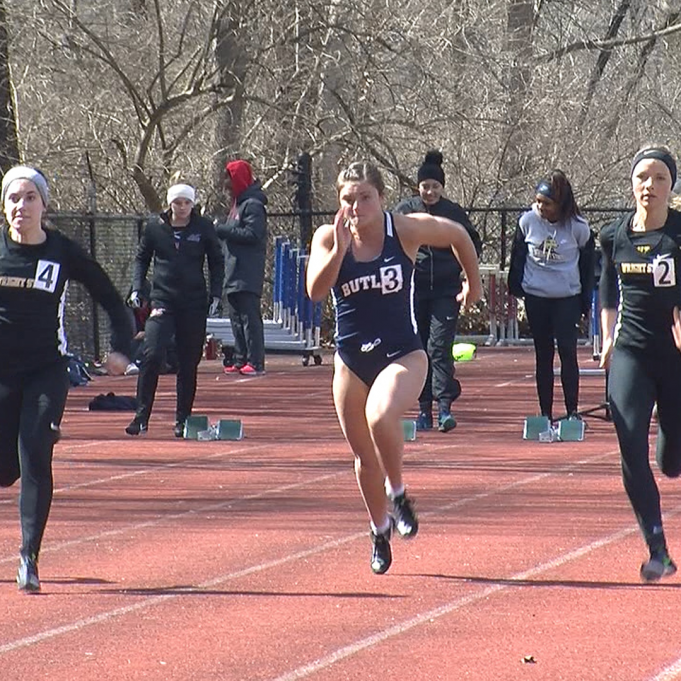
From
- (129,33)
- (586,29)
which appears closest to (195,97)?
(129,33)

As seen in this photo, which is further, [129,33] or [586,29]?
[586,29]

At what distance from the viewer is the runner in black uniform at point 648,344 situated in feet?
25.0

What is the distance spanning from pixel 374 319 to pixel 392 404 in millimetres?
448

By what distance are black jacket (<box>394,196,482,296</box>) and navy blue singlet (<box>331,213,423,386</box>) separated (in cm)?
521

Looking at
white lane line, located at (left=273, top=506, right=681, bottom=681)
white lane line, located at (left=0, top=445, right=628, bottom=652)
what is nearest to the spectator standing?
white lane line, located at (left=0, top=445, right=628, bottom=652)

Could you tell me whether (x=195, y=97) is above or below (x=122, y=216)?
above

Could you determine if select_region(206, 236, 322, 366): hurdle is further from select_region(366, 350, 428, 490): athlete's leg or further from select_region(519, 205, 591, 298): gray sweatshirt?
select_region(366, 350, 428, 490): athlete's leg

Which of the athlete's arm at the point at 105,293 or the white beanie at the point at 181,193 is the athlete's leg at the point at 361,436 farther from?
the white beanie at the point at 181,193

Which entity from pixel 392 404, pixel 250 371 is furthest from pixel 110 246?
pixel 392 404

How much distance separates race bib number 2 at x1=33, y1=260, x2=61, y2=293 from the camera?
774 centimetres

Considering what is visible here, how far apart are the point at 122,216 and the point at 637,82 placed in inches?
Answer: 514

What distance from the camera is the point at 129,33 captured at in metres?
22.0

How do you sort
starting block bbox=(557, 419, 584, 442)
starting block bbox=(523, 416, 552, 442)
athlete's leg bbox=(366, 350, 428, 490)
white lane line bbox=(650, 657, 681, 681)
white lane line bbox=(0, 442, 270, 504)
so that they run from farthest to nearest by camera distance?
starting block bbox=(523, 416, 552, 442)
starting block bbox=(557, 419, 584, 442)
white lane line bbox=(0, 442, 270, 504)
athlete's leg bbox=(366, 350, 428, 490)
white lane line bbox=(650, 657, 681, 681)

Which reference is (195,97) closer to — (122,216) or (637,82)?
(122,216)
